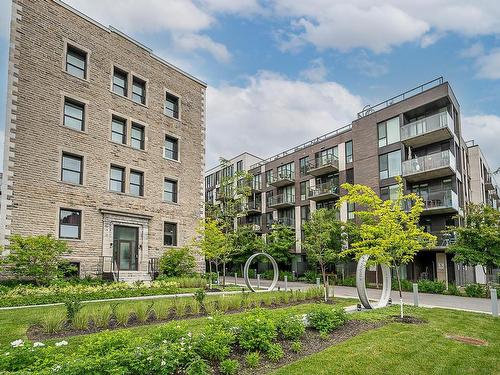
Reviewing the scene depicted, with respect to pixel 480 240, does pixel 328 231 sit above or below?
above

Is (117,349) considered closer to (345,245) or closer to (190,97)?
(190,97)

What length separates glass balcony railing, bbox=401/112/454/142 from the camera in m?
25.8

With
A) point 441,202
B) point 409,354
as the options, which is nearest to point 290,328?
point 409,354

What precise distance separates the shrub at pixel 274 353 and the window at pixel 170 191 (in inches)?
782

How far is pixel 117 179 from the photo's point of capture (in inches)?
908

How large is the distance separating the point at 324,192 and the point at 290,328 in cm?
2774

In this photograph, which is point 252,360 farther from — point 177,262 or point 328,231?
point 328,231

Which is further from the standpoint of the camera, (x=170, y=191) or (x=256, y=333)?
(x=170, y=191)

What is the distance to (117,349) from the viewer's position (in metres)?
5.41

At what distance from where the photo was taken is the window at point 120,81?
78.1ft

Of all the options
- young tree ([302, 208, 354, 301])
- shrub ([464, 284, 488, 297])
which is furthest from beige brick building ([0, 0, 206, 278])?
shrub ([464, 284, 488, 297])

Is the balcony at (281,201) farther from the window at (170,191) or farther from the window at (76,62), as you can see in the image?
the window at (76,62)

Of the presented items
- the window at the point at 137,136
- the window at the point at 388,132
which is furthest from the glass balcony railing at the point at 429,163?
the window at the point at 137,136

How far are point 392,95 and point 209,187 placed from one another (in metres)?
35.8
